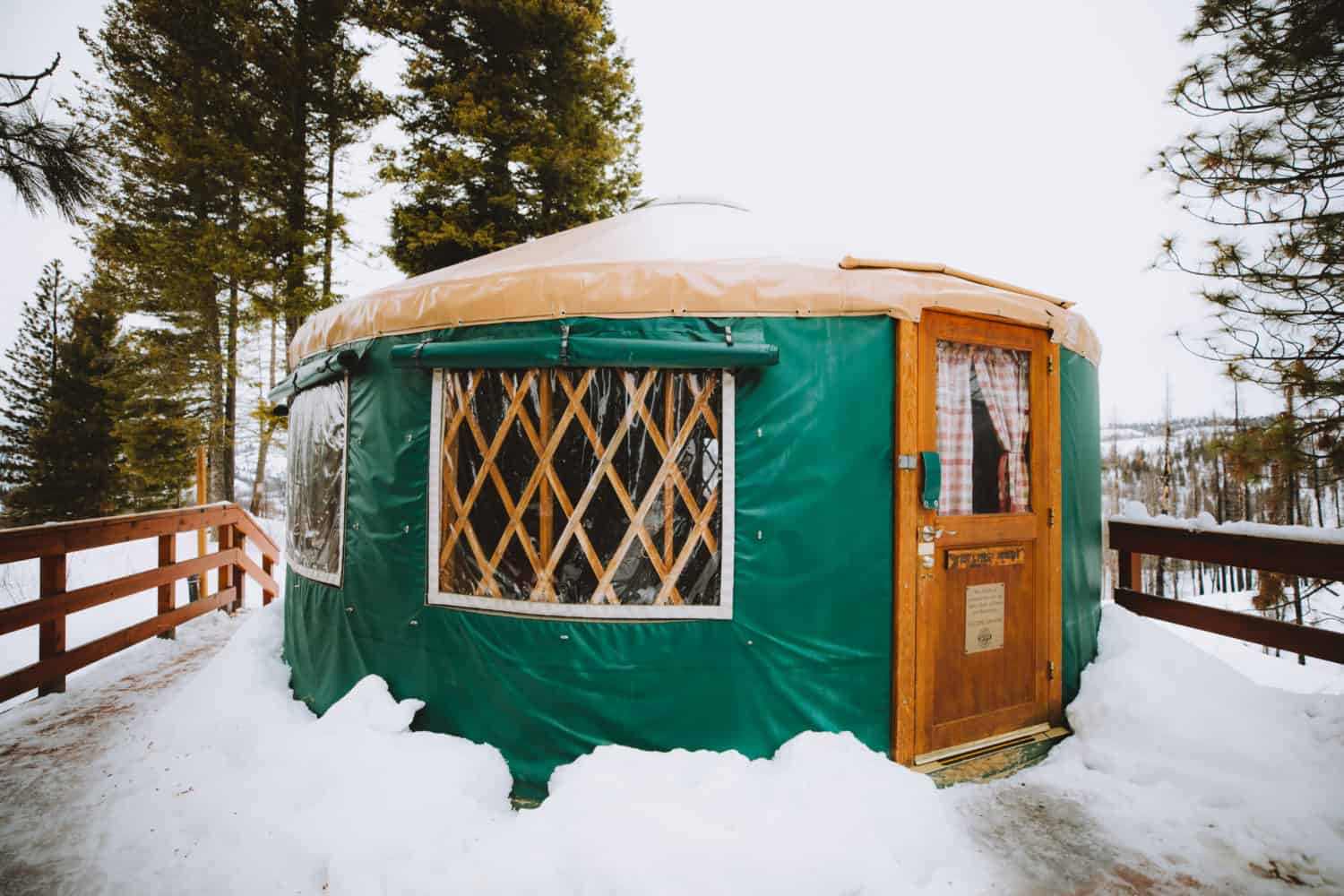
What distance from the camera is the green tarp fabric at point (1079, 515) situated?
2.52 m

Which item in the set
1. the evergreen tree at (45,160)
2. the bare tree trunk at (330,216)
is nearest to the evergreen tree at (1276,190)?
the evergreen tree at (45,160)

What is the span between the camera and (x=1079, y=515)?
8.59ft

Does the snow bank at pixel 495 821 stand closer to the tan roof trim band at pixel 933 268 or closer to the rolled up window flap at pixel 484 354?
the rolled up window flap at pixel 484 354

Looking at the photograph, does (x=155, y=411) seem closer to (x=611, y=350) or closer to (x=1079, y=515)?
(x=611, y=350)

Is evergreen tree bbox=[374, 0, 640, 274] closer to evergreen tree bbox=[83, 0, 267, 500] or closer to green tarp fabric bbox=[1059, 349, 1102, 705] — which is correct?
evergreen tree bbox=[83, 0, 267, 500]

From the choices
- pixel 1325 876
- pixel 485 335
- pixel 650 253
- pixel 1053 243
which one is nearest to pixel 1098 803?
pixel 1325 876

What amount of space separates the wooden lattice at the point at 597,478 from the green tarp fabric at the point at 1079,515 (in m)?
1.63

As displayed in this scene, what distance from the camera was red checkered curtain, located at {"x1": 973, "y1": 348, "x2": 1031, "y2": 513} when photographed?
93.2 inches

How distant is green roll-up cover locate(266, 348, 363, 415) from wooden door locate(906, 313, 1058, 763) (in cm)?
229

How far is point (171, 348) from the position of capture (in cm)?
828

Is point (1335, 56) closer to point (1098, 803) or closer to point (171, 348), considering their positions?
point (1098, 803)

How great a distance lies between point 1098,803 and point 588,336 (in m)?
2.34

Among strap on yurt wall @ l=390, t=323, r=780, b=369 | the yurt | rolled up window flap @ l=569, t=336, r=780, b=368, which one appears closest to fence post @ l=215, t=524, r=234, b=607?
the yurt

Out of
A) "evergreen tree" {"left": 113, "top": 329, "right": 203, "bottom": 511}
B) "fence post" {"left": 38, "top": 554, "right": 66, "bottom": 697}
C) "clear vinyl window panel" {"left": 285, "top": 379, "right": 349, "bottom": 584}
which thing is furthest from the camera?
"evergreen tree" {"left": 113, "top": 329, "right": 203, "bottom": 511}
